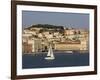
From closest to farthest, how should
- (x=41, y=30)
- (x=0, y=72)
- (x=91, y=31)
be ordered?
(x=0, y=72) < (x=41, y=30) < (x=91, y=31)

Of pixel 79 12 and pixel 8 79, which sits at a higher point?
pixel 79 12

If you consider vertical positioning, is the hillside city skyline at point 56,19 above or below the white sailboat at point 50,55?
above

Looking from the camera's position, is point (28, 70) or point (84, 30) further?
point (84, 30)

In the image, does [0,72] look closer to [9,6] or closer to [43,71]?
[43,71]

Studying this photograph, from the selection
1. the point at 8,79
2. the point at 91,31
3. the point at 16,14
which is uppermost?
the point at 16,14

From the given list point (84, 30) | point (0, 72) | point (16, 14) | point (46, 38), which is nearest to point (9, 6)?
point (16, 14)

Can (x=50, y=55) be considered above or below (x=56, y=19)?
below

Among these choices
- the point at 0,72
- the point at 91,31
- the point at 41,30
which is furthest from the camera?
the point at 91,31

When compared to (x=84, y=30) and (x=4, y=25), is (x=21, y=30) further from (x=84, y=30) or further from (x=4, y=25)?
(x=84, y=30)

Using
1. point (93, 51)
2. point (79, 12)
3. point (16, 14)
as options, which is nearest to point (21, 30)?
point (16, 14)

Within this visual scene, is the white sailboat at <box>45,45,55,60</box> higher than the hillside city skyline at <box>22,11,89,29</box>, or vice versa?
the hillside city skyline at <box>22,11,89,29</box>
